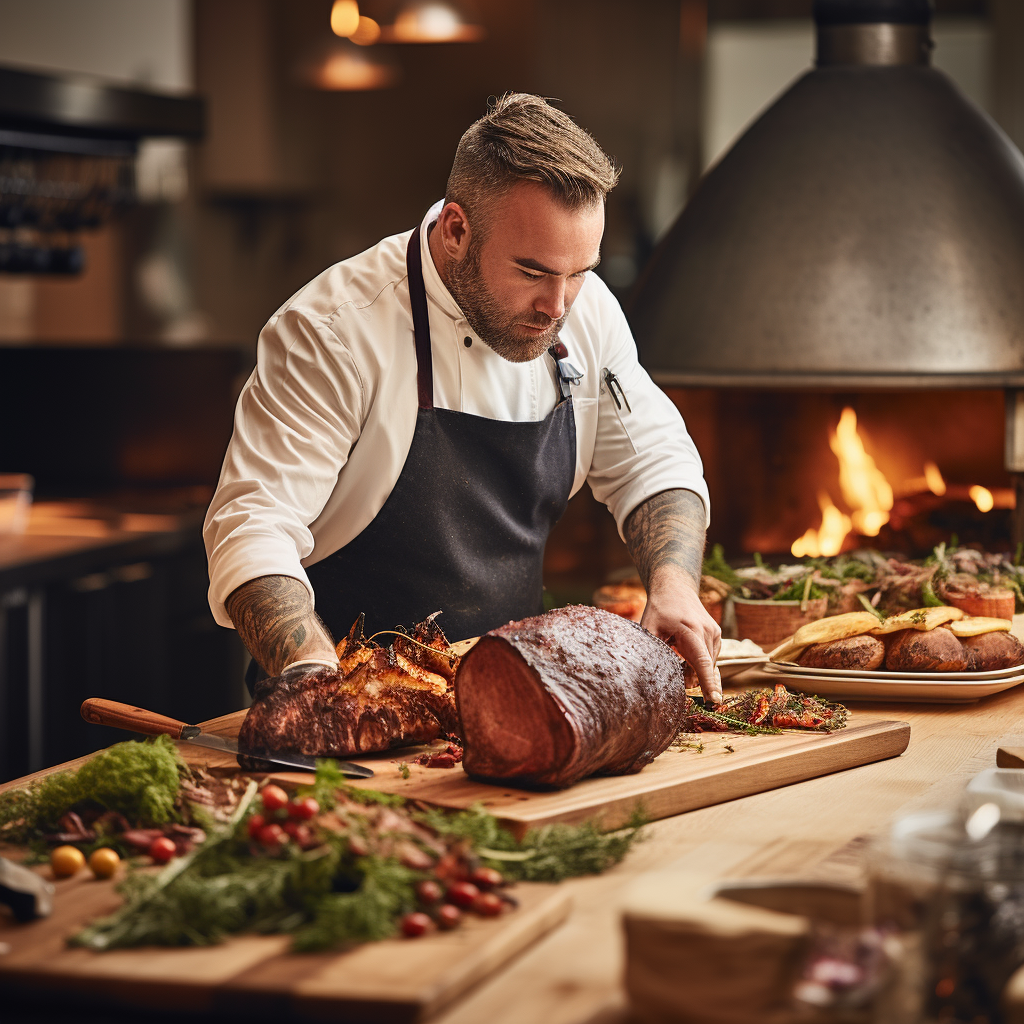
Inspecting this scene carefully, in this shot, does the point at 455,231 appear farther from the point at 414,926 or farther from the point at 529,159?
the point at 414,926

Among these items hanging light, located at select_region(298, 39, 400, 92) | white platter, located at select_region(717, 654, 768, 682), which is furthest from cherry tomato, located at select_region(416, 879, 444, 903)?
hanging light, located at select_region(298, 39, 400, 92)

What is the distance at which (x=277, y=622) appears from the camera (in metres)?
2.09

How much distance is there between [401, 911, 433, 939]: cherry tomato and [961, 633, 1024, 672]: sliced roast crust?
1.30 meters

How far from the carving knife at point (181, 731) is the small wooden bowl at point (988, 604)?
1.21m

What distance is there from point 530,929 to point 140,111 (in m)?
3.48

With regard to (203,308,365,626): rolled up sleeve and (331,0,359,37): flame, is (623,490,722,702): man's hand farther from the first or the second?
(331,0,359,37): flame

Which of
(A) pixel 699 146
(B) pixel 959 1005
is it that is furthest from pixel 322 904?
(A) pixel 699 146

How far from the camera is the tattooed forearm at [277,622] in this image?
81.1 inches

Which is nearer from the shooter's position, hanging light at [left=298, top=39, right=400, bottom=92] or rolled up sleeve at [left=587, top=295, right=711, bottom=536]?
rolled up sleeve at [left=587, top=295, right=711, bottom=536]

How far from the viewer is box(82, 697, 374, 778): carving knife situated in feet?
5.72

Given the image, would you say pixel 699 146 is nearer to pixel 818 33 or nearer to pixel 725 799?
pixel 818 33

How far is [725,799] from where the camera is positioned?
1.78m

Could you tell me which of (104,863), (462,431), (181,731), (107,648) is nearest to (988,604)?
(462,431)

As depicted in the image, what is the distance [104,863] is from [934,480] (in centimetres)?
307
